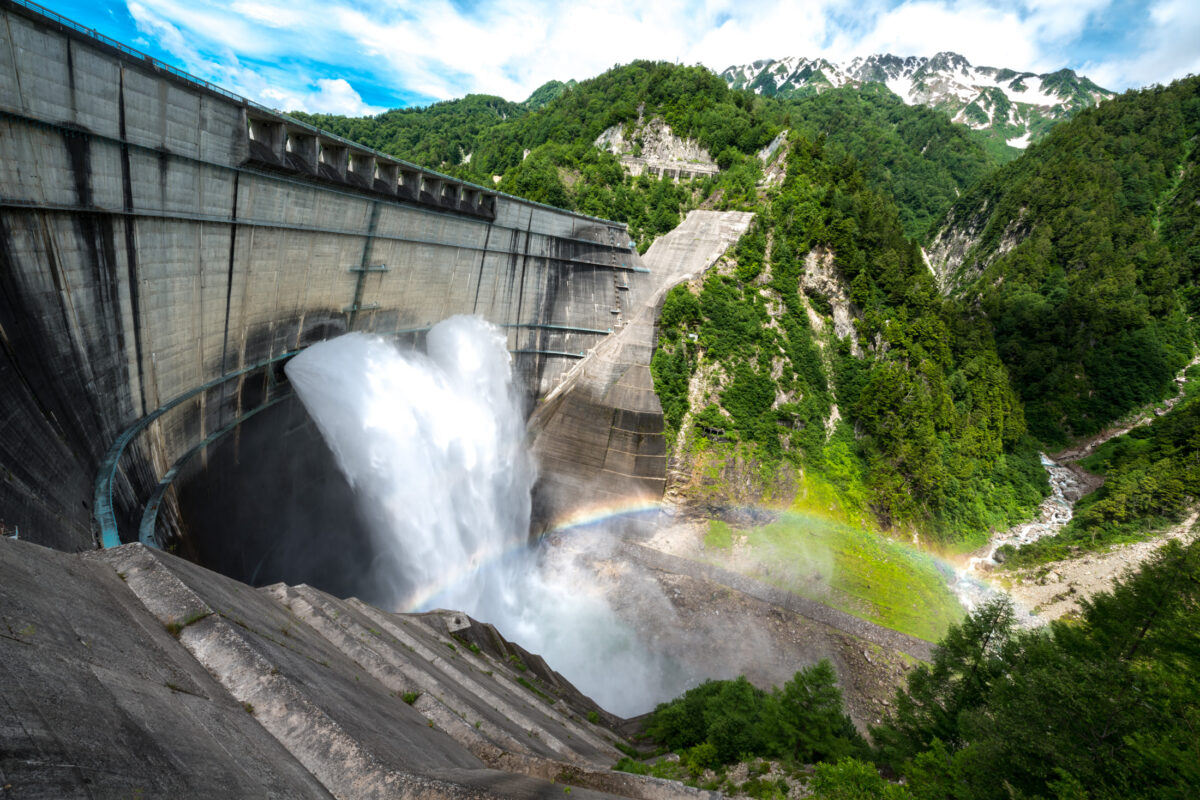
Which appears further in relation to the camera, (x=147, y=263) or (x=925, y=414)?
(x=925, y=414)

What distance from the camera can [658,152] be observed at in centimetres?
4447

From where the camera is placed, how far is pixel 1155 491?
31703 millimetres

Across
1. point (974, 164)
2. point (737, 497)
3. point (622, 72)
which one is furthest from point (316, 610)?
point (974, 164)

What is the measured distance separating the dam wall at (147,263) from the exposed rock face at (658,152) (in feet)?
86.5

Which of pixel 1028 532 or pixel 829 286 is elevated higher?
pixel 829 286

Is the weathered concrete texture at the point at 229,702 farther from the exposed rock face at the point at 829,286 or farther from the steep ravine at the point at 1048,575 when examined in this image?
the exposed rock face at the point at 829,286

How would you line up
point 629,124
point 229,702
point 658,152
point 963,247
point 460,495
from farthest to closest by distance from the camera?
point 963,247 → point 629,124 → point 658,152 → point 460,495 → point 229,702

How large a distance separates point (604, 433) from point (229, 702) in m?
25.4

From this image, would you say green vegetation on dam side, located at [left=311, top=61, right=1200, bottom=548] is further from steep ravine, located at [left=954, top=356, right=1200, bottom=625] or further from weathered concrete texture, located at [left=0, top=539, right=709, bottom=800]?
weathered concrete texture, located at [left=0, top=539, right=709, bottom=800]

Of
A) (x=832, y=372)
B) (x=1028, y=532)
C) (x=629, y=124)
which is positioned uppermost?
(x=629, y=124)

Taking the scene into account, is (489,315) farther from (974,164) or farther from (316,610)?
(974,164)

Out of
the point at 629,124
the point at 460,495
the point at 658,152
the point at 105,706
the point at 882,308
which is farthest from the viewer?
the point at 629,124

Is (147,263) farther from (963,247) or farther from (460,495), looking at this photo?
(963,247)

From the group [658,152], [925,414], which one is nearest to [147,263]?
[925,414]
